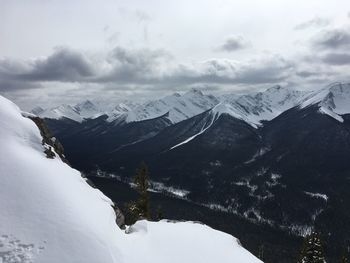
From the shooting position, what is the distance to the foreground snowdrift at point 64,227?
26062mm

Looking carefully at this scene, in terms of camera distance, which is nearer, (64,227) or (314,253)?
(64,227)

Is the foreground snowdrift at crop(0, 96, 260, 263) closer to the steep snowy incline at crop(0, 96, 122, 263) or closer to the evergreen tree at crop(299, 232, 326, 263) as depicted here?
the steep snowy incline at crop(0, 96, 122, 263)

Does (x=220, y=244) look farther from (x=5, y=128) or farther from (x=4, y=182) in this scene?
(x=5, y=128)

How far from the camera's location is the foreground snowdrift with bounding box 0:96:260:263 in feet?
85.5

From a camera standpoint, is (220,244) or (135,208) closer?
(220,244)

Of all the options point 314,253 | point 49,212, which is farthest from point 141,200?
point 49,212

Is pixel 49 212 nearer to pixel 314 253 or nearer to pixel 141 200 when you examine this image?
pixel 141 200

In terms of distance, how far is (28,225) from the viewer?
27.7 meters

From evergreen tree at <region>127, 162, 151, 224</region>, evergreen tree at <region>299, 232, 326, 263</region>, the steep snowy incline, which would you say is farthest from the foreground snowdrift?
evergreen tree at <region>127, 162, 151, 224</region>

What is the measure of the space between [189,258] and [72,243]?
10.8 metres

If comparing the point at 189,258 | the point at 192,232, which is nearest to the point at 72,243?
the point at 189,258

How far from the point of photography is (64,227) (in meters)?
27.7

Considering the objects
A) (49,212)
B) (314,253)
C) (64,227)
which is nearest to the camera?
(64,227)

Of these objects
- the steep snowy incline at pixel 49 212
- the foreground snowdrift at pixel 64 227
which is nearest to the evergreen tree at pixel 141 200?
the foreground snowdrift at pixel 64 227
